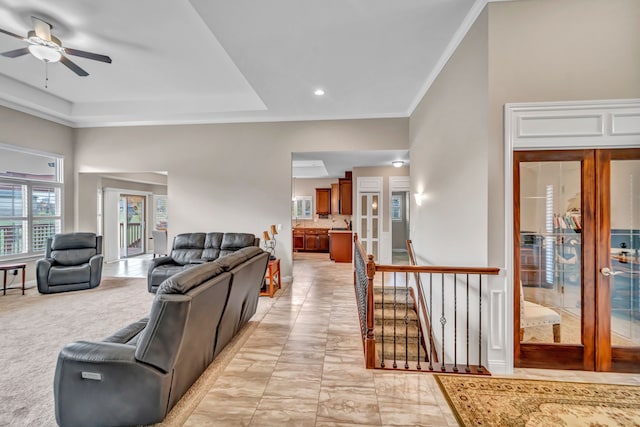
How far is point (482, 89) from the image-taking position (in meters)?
2.41

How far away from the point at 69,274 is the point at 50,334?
2001mm

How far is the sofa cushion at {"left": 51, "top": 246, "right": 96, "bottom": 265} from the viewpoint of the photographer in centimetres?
468

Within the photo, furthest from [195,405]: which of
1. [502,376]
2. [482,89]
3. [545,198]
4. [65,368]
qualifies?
[482,89]

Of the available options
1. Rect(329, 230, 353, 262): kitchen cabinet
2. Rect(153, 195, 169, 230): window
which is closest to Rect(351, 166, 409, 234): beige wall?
Rect(329, 230, 353, 262): kitchen cabinet

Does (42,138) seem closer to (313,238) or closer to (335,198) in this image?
(313,238)

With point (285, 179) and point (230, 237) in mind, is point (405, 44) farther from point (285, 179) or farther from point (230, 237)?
point (230, 237)

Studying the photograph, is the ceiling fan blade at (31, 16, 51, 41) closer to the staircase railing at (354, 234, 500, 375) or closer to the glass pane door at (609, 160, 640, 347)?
the staircase railing at (354, 234, 500, 375)

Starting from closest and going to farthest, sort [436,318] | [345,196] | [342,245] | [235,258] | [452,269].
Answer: [452,269] < [235,258] < [436,318] < [342,245] < [345,196]

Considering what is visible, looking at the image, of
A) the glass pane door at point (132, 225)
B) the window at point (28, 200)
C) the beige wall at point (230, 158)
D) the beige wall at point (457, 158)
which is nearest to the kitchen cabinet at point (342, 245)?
the beige wall at point (230, 158)

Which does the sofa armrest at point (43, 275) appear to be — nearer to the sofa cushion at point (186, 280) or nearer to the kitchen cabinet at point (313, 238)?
the sofa cushion at point (186, 280)

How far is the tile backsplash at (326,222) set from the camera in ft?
30.6

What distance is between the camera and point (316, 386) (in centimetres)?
216

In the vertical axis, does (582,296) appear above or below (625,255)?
below

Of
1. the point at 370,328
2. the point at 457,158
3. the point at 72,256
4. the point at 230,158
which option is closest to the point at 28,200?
the point at 72,256
